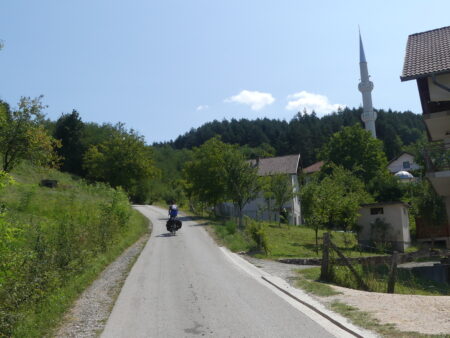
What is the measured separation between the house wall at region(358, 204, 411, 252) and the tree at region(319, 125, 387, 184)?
26142 millimetres

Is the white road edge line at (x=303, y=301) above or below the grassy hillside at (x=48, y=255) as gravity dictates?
below

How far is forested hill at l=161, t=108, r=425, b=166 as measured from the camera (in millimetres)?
98188

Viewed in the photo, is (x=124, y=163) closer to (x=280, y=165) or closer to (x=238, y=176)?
(x=280, y=165)

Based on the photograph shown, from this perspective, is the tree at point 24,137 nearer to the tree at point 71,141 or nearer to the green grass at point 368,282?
the green grass at point 368,282

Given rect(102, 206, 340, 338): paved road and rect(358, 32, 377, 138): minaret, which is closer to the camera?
rect(102, 206, 340, 338): paved road

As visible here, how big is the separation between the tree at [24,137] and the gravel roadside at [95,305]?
11114 mm

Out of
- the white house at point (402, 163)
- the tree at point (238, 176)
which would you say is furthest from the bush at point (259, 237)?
the white house at point (402, 163)

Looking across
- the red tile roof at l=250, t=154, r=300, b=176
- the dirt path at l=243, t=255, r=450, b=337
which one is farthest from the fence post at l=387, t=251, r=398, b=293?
the red tile roof at l=250, t=154, r=300, b=176

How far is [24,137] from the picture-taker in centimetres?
2323

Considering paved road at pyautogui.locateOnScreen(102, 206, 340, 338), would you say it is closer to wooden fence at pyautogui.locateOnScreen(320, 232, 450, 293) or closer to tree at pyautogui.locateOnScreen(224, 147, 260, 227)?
wooden fence at pyautogui.locateOnScreen(320, 232, 450, 293)

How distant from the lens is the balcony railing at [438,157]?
554 inches

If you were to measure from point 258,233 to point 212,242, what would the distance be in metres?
3.90

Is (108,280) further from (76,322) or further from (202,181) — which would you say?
(202,181)

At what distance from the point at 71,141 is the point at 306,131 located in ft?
180
